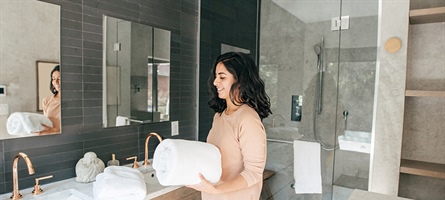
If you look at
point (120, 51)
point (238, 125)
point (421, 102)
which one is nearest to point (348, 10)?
point (421, 102)

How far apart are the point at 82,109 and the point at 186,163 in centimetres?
113

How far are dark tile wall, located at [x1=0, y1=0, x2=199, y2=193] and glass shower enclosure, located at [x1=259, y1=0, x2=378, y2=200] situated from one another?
0.96 meters

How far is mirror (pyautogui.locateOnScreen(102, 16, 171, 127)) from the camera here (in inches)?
81.8

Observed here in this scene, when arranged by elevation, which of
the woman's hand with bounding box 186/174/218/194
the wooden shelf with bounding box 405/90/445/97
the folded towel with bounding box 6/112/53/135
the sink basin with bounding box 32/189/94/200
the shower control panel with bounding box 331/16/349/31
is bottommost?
the sink basin with bounding box 32/189/94/200

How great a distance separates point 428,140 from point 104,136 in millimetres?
2084

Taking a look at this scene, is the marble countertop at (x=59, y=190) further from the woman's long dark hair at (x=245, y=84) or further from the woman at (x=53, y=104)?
the woman's long dark hair at (x=245, y=84)

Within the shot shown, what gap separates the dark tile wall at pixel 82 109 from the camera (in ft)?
5.62

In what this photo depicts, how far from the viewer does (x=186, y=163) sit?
1.12 metres

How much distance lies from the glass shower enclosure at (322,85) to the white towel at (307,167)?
17 mm

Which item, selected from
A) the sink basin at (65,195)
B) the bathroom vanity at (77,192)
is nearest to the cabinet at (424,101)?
the bathroom vanity at (77,192)

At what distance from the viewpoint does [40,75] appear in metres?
1.72

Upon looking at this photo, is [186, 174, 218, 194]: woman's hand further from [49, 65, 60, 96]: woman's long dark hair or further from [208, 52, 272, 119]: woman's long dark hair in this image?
[49, 65, 60, 96]: woman's long dark hair

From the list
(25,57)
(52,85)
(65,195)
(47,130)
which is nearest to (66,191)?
(65,195)

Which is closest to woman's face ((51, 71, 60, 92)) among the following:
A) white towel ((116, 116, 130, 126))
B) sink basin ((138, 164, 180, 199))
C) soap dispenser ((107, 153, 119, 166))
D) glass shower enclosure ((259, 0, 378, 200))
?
white towel ((116, 116, 130, 126))
